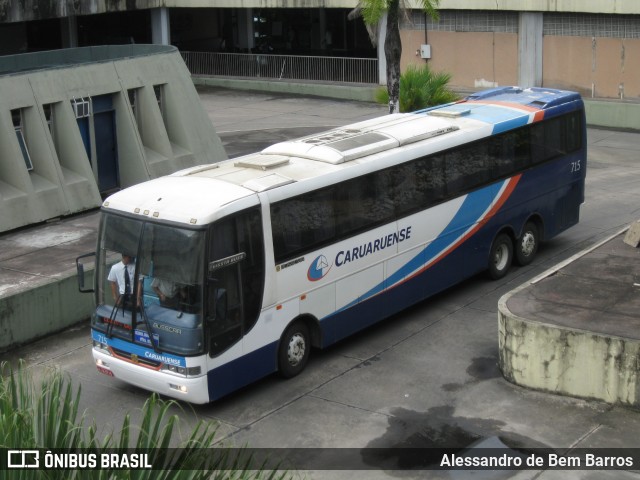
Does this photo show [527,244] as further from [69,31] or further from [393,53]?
[69,31]

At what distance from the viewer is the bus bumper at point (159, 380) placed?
39.1 feet

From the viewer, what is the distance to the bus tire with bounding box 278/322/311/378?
13148mm

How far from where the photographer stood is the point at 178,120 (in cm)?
2309

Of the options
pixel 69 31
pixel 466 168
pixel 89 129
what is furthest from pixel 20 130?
pixel 69 31

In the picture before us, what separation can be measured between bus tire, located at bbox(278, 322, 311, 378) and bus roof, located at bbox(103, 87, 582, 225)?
182 cm

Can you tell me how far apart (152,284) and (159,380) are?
3.80 ft

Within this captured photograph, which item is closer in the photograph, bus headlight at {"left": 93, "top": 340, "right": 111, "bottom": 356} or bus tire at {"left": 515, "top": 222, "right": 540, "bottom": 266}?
bus headlight at {"left": 93, "top": 340, "right": 111, "bottom": 356}

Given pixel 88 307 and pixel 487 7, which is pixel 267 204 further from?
pixel 487 7

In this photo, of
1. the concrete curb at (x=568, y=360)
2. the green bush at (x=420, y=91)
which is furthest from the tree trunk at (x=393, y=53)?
the concrete curb at (x=568, y=360)

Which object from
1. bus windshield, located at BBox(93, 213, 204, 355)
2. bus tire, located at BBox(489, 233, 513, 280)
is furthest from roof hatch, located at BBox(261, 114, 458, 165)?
bus windshield, located at BBox(93, 213, 204, 355)

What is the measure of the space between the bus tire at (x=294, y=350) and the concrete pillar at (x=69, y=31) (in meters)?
30.4

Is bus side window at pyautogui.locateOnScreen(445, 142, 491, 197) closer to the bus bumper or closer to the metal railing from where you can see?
the bus bumper

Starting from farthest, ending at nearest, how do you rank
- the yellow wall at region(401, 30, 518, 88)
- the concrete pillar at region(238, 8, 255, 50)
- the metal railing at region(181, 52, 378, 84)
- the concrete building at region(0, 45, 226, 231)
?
the concrete pillar at region(238, 8, 255, 50)
the metal railing at region(181, 52, 378, 84)
the yellow wall at region(401, 30, 518, 88)
the concrete building at region(0, 45, 226, 231)

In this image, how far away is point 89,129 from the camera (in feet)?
69.3
